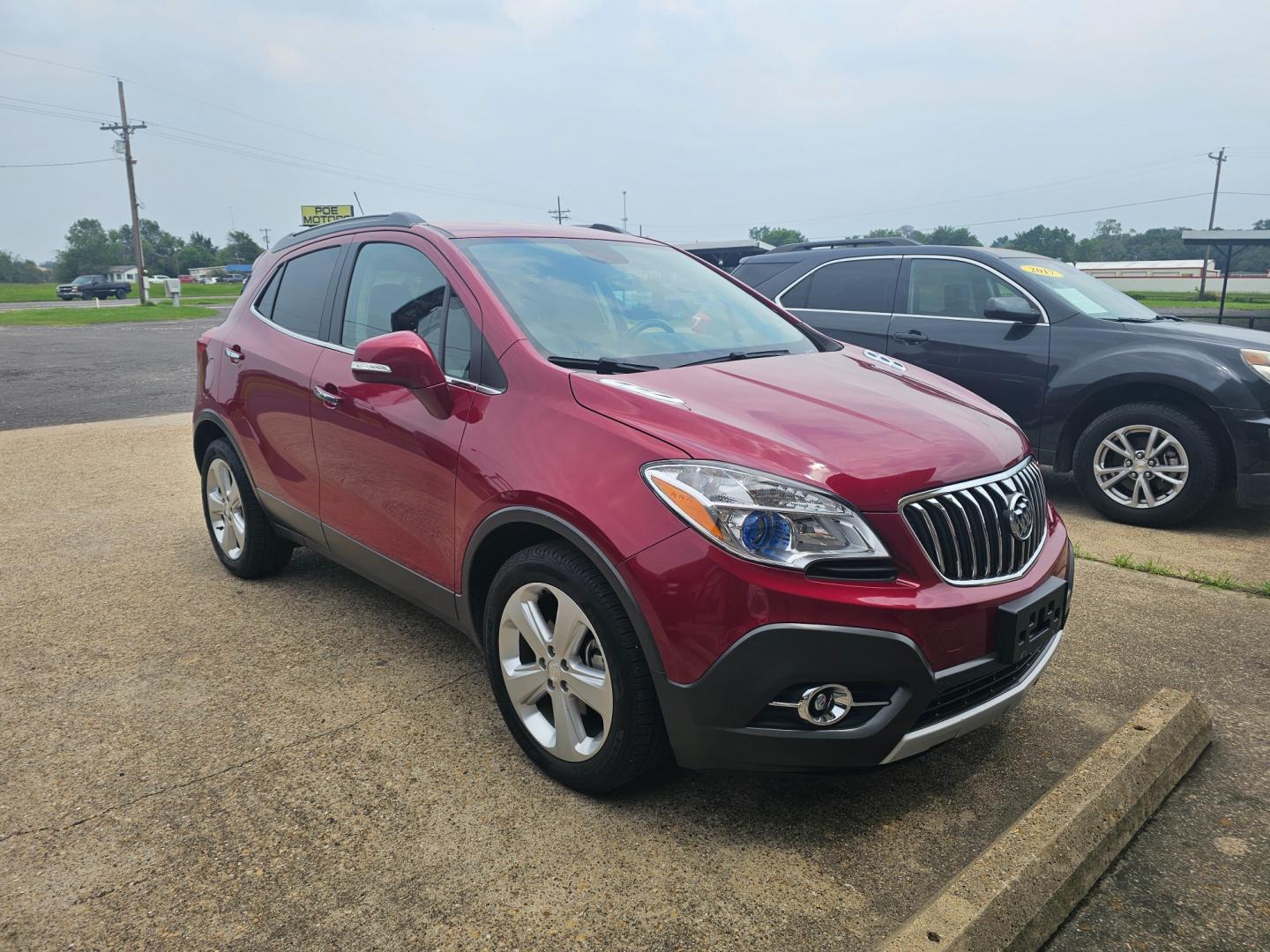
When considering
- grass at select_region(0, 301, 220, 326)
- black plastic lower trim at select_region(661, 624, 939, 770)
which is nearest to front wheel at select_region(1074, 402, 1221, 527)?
black plastic lower trim at select_region(661, 624, 939, 770)

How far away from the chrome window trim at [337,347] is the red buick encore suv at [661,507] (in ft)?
0.05

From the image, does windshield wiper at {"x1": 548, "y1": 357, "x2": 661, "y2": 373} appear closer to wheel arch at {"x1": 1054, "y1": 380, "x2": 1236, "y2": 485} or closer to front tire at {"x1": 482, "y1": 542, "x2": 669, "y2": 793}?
front tire at {"x1": 482, "y1": 542, "x2": 669, "y2": 793}

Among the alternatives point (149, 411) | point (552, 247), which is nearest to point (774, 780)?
point (552, 247)

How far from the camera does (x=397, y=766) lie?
2844mm

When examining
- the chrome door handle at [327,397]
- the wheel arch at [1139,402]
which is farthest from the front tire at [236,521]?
the wheel arch at [1139,402]

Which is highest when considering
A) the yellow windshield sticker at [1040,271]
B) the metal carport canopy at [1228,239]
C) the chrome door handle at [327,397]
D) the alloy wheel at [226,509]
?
the metal carport canopy at [1228,239]

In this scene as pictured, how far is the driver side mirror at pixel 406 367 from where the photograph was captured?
2.85 metres

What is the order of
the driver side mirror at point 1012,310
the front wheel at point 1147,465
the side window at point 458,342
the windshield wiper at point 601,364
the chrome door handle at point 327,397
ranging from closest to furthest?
1. the windshield wiper at point 601,364
2. the side window at point 458,342
3. the chrome door handle at point 327,397
4. the front wheel at point 1147,465
5. the driver side mirror at point 1012,310

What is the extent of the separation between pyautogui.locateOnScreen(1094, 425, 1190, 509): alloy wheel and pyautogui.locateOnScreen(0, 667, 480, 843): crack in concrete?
4388mm

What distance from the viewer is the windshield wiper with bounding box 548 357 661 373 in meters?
2.80

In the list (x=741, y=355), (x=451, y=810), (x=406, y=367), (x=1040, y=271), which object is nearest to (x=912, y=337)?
(x=1040, y=271)

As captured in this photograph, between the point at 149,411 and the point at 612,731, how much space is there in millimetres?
9903

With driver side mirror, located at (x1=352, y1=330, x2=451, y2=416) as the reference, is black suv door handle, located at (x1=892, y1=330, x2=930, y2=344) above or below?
below

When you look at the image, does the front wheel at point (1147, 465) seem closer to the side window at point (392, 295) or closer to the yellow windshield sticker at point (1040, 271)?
the yellow windshield sticker at point (1040, 271)
